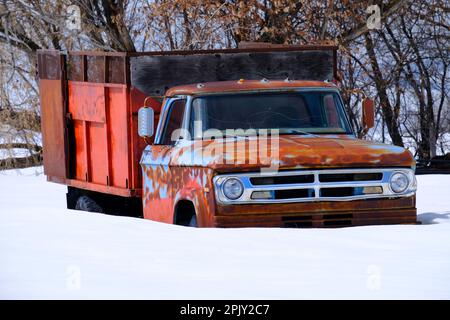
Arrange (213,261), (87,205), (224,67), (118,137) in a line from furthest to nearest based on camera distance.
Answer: (87,205) < (224,67) < (118,137) < (213,261)

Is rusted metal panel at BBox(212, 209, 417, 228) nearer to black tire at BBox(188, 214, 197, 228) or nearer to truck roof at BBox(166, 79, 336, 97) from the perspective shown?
black tire at BBox(188, 214, 197, 228)

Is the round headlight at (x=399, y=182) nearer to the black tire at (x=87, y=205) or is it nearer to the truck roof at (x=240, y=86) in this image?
the truck roof at (x=240, y=86)

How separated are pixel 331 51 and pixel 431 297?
22.6 feet

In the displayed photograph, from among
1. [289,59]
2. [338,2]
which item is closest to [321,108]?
[289,59]

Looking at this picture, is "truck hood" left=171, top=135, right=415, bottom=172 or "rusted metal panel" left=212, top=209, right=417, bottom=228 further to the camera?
"rusted metal panel" left=212, top=209, right=417, bottom=228

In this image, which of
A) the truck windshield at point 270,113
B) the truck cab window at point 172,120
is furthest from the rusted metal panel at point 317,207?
the truck cab window at point 172,120

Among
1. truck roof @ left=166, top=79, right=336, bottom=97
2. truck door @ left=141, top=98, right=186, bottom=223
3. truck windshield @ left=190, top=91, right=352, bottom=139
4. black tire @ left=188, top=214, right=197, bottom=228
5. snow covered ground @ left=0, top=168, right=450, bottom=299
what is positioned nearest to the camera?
snow covered ground @ left=0, top=168, right=450, bottom=299

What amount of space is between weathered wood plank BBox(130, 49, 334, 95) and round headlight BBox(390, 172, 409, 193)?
11.7 ft

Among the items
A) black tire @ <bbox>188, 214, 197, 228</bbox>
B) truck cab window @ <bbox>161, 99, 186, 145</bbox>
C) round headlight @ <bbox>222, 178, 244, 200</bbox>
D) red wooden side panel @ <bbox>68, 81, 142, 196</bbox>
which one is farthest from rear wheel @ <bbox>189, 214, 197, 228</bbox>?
red wooden side panel @ <bbox>68, 81, 142, 196</bbox>

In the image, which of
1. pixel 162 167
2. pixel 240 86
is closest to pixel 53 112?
pixel 162 167

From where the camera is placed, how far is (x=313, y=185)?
886 centimetres

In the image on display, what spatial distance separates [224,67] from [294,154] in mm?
3649

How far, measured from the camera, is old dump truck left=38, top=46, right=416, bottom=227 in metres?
8.83

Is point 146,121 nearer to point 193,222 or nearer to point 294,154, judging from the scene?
point 193,222
